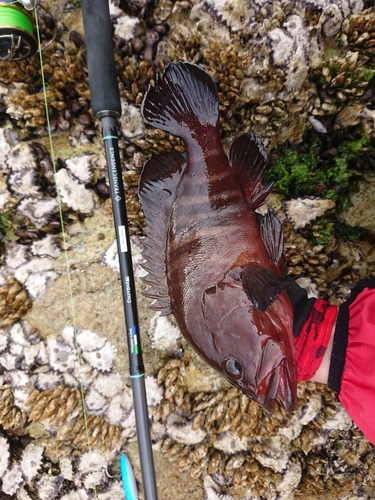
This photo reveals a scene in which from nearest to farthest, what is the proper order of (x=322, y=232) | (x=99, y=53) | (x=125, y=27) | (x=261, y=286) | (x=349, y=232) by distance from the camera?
1. (x=261, y=286)
2. (x=99, y=53)
3. (x=125, y=27)
4. (x=322, y=232)
5. (x=349, y=232)

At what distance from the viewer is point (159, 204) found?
215cm

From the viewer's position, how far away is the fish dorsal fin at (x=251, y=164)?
6.80 feet

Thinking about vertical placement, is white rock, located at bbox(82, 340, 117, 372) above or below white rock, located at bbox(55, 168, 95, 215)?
below

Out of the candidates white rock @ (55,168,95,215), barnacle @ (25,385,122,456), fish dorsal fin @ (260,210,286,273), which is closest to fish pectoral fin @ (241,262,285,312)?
fish dorsal fin @ (260,210,286,273)

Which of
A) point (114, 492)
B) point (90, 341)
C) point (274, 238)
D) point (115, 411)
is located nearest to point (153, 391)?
point (115, 411)

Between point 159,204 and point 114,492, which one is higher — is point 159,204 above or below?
above

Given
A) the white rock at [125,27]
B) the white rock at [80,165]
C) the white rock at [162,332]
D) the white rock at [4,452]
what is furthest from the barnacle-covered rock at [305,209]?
the white rock at [4,452]

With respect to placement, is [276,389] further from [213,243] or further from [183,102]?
[183,102]

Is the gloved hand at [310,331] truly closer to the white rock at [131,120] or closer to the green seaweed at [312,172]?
the green seaweed at [312,172]

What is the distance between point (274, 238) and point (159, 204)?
671 millimetres

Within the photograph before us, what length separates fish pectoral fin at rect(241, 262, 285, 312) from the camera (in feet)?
5.45

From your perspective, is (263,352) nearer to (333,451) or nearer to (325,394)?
(325,394)

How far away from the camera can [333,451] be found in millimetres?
2799

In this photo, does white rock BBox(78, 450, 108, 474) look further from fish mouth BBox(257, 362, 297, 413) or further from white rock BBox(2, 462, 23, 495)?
fish mouth BBox(257, 362, 297, 413)
